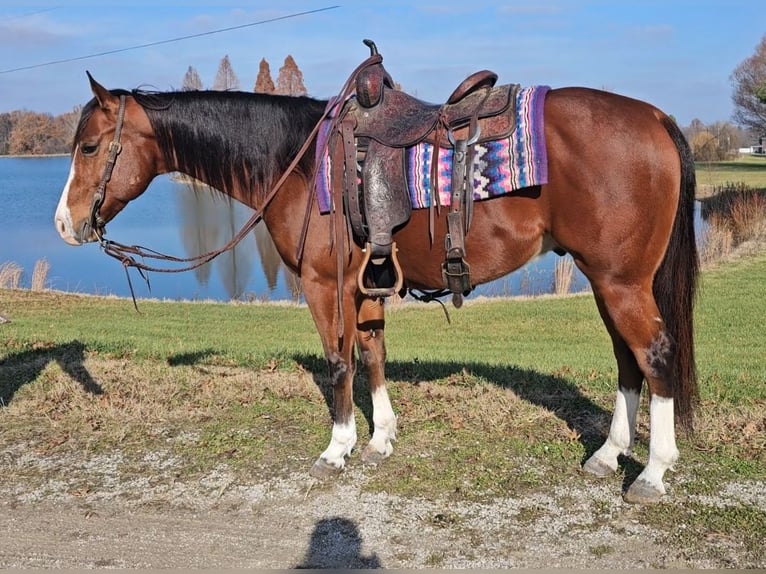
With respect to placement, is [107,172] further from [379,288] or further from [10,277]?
[10,277]

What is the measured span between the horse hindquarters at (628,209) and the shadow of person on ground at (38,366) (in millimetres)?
3889

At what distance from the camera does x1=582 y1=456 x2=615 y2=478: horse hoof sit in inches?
142

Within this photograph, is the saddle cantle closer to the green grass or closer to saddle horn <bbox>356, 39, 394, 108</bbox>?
saddle horn <bbox>356, 39, 394, 108</bbox>

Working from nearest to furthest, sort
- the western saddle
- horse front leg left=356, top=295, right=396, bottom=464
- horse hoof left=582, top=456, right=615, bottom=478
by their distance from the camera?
the western saddle
horse hoof left=582, top=456, right=615, bottom=478
horse front leg left=356, top=295, right=396, bottom=464

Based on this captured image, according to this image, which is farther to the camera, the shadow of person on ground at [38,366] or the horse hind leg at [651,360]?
the shadow of person on ground at [38,366]

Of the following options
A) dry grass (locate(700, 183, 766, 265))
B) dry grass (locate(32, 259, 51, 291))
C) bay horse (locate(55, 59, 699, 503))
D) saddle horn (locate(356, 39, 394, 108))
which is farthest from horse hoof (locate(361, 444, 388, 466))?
dry grass (locate(700, 183, 766, 265))

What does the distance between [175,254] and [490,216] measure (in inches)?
674

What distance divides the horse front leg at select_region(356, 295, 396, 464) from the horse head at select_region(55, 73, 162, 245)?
61.0 inches

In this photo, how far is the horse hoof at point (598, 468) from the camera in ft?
11.9

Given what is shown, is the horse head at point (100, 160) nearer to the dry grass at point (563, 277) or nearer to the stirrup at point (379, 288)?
the stirrup at point (379, 288)

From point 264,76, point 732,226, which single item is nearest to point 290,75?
point 264,76

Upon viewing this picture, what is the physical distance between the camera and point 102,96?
12.4ft

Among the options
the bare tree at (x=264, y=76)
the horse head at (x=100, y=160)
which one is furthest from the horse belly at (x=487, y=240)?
the bare tree at (x=264, y=76)

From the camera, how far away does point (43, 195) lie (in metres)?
34.3
